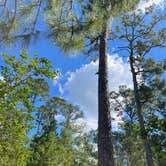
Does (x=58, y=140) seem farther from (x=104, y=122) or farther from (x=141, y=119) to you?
(x=104, y=122)

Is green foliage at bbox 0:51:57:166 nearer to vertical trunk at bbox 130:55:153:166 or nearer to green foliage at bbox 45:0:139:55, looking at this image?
green foliage at bbox 45:0:139:55

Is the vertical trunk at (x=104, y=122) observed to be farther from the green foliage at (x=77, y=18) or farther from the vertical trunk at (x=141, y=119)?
the vertical trunk at (x=141, y=119)

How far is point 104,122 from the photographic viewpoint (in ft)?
22.3

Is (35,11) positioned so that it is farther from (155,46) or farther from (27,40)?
(155,46)

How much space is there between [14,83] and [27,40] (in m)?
1.86

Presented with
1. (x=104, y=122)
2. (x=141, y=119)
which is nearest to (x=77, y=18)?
(x=104, y=122)

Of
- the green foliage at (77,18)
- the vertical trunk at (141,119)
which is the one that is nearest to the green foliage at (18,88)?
the green foliage at (77,18)

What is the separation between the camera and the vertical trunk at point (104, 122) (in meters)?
6.59

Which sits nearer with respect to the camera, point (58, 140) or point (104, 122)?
point (104, 122)

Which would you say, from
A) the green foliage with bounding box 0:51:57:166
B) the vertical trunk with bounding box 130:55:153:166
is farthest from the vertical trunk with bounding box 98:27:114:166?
the vertical trunk with bounding box 130:55:153:166

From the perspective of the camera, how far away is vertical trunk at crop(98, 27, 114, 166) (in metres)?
6.59

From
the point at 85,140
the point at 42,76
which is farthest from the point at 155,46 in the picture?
the point at 85,140

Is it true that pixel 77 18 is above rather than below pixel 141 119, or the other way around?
below

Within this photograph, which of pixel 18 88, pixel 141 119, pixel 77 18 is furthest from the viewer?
pixel 141 119
